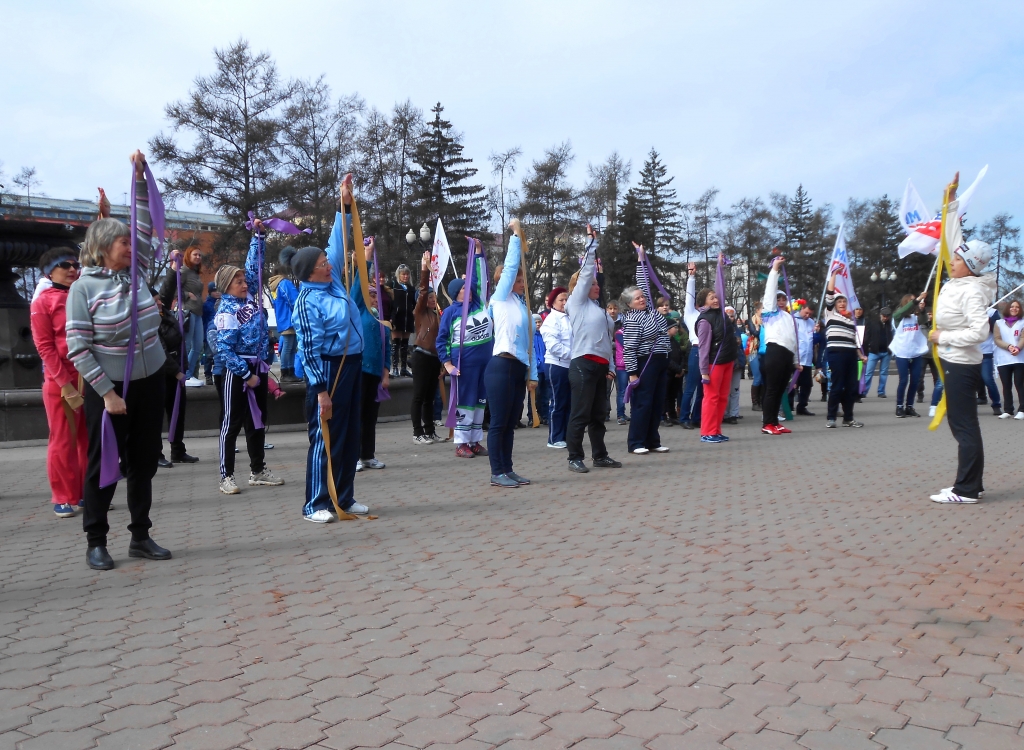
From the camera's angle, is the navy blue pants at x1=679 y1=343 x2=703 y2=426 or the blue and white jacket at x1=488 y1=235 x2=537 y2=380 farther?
the navy blue pants at x1=679 y1=343 x2=703 y2=426

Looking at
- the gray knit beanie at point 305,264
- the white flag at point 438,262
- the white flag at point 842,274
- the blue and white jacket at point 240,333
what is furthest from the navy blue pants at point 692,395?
the gray knit beanie at point 305,264

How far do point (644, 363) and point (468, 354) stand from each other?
2024 mm

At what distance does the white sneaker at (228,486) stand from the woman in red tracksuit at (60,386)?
3.94 feet

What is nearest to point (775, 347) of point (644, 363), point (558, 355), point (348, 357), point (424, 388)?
point (644, 363)

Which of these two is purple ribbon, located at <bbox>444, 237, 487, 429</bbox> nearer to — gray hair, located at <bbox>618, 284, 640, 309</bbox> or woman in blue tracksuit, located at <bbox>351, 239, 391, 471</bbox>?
woman in blue tracksuit, located at <bbox>351, 239, 391, 471</bbox>

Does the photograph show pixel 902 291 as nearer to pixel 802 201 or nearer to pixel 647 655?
pixel 802 201

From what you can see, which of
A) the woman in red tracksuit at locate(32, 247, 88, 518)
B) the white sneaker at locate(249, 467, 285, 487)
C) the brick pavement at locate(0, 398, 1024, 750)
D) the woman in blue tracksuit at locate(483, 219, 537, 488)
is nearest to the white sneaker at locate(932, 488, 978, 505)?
the brick pavement at locate(0, 398, 1024, 750)

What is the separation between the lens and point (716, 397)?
12.0 meters

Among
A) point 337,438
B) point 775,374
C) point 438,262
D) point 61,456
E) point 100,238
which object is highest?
point 438,262

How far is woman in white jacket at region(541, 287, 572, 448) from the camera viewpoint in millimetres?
11203

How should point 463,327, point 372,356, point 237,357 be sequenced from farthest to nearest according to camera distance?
point 463,327 < point 372,356 < point 237,357

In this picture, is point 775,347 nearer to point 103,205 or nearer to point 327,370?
point 327,370

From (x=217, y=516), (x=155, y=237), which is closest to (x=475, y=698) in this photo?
(x=155, y=237)

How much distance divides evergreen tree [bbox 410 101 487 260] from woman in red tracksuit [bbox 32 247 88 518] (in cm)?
4658
